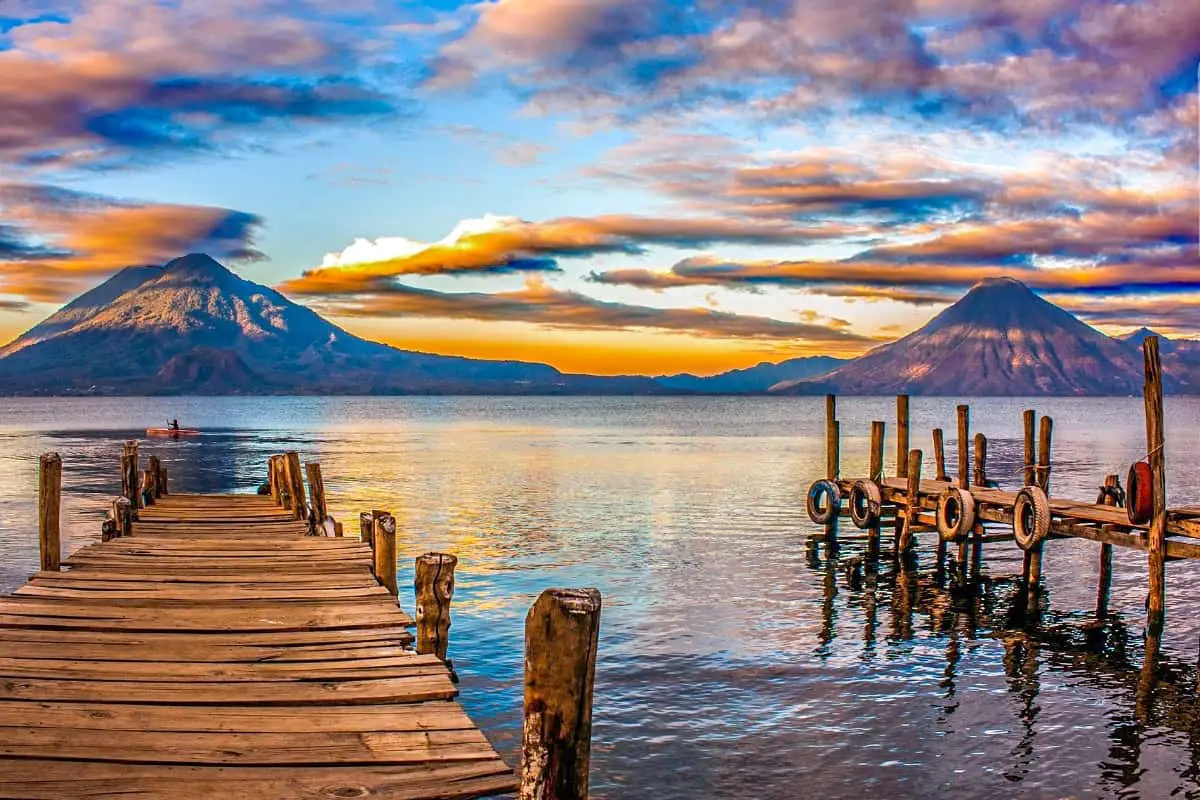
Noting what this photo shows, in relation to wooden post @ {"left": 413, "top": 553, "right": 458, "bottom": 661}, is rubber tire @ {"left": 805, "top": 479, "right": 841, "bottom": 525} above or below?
below

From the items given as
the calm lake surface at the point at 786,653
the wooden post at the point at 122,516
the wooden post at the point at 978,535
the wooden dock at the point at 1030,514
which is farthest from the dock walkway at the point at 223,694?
the wooden post at the point at 978,535

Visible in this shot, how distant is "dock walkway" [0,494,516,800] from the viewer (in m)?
7.05

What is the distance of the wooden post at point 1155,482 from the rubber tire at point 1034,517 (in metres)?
2.78

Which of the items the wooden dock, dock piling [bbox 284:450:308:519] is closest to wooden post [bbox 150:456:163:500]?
dock piling [bbox 284:450:308:519]

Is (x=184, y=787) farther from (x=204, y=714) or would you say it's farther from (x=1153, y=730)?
(x=1153, y=730)

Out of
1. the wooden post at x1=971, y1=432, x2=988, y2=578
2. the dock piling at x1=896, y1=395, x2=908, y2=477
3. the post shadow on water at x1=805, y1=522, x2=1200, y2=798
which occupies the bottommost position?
the post shadow on water at x1=805, y1=522, x2=1200, y2=798

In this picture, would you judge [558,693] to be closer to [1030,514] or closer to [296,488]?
[296,488]

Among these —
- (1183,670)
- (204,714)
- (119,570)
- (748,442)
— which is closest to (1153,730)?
(1183,670)

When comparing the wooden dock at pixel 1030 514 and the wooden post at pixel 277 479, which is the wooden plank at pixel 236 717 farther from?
the wooden post at pixel 277 479

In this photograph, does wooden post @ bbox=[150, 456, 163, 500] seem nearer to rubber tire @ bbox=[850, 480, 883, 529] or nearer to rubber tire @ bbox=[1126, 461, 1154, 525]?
rubber tire @ bbox=[850, 480, 883, 529]

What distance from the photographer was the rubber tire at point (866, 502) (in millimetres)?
29578

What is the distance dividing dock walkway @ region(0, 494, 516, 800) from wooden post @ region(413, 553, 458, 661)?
309 mm

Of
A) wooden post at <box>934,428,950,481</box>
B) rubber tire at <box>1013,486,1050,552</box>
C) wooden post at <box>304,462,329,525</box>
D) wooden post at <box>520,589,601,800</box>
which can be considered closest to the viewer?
wooden post at <box>520,589,601,800</box>

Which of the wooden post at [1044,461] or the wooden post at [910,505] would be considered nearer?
the wooden post at [1044,461]
